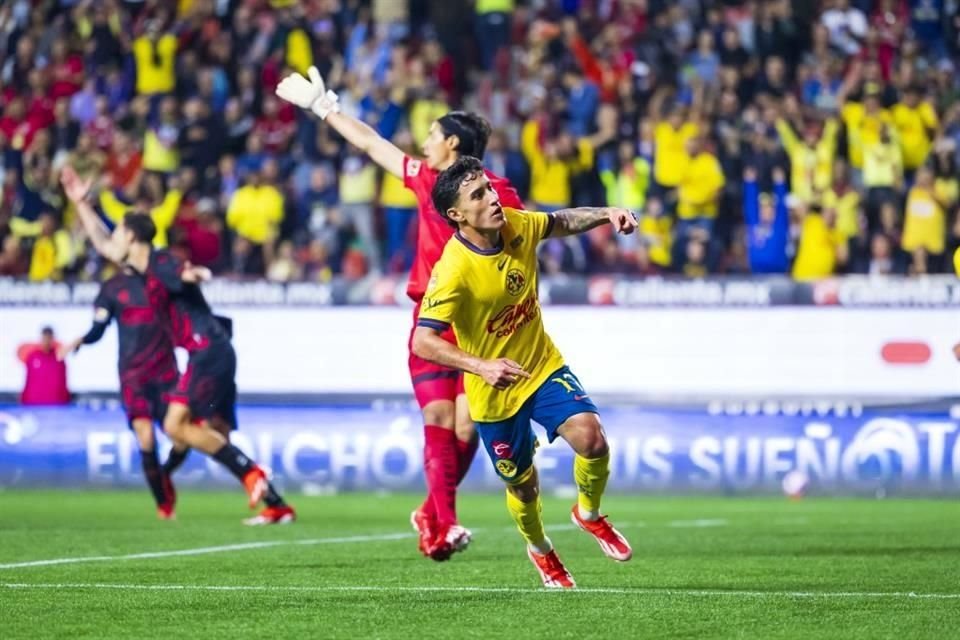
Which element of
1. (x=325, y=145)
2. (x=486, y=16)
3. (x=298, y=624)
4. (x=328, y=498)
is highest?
(x=486, y=16)

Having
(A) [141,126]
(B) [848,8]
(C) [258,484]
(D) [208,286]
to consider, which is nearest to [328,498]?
(D) [208,286]

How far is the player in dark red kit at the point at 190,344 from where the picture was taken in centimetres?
1620

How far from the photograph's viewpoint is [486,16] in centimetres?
2602

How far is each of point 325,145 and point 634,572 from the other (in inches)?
586

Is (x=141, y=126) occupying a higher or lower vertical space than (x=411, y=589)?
higher

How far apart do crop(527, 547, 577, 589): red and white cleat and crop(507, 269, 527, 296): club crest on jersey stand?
4.71 feet

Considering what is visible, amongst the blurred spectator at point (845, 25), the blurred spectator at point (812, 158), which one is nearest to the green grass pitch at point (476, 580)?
the blurred spectator at point (812, 158)

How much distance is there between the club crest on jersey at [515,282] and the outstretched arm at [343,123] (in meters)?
2.35

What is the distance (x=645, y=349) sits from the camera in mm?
21984

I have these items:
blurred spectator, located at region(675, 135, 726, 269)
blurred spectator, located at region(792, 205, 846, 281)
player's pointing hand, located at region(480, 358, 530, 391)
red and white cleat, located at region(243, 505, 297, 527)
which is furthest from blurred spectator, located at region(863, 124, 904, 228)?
player's pointing hand, located at region(480, 358, 530, 391)

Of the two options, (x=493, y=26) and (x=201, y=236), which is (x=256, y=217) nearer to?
(x=201, y=236)

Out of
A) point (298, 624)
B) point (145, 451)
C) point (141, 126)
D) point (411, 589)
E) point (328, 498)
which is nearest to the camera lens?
point (298, 624)

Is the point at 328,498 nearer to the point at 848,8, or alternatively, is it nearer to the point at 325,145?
the point at 325,145

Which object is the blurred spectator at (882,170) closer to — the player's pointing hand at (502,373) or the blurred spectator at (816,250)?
the blurred spectator at (816,250)
